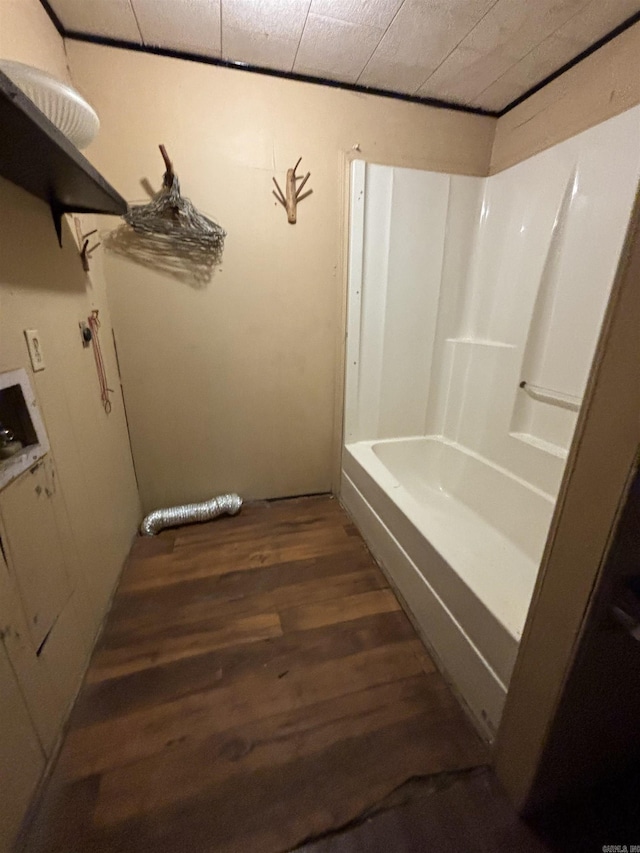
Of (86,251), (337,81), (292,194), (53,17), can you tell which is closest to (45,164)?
(86,251)

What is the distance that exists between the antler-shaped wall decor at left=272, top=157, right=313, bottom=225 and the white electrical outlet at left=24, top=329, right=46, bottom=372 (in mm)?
1287

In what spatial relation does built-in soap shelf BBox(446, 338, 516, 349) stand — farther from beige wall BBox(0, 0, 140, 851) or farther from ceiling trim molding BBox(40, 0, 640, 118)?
beige wall BBox(0, 0, 140, 851)

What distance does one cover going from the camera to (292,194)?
168cm

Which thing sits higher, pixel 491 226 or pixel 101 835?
pixel 491 226

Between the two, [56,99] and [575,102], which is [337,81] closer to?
[575,102]

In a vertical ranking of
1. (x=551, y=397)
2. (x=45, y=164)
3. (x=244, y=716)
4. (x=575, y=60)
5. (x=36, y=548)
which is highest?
(x=575, y=60)

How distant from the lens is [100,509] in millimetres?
1389

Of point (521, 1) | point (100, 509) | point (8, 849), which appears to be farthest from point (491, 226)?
point (8, 849)

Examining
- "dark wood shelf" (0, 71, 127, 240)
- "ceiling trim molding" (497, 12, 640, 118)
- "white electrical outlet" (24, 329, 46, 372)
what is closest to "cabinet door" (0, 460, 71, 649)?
"white electrical outlet" (24, 329, 46, 372)

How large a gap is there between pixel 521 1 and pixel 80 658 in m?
2.74

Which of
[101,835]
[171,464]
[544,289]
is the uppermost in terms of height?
[544,289]

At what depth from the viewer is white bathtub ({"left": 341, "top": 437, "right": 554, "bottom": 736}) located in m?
0.99

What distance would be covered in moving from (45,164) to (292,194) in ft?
3.68

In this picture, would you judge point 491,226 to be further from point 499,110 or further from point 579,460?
point 579,460
